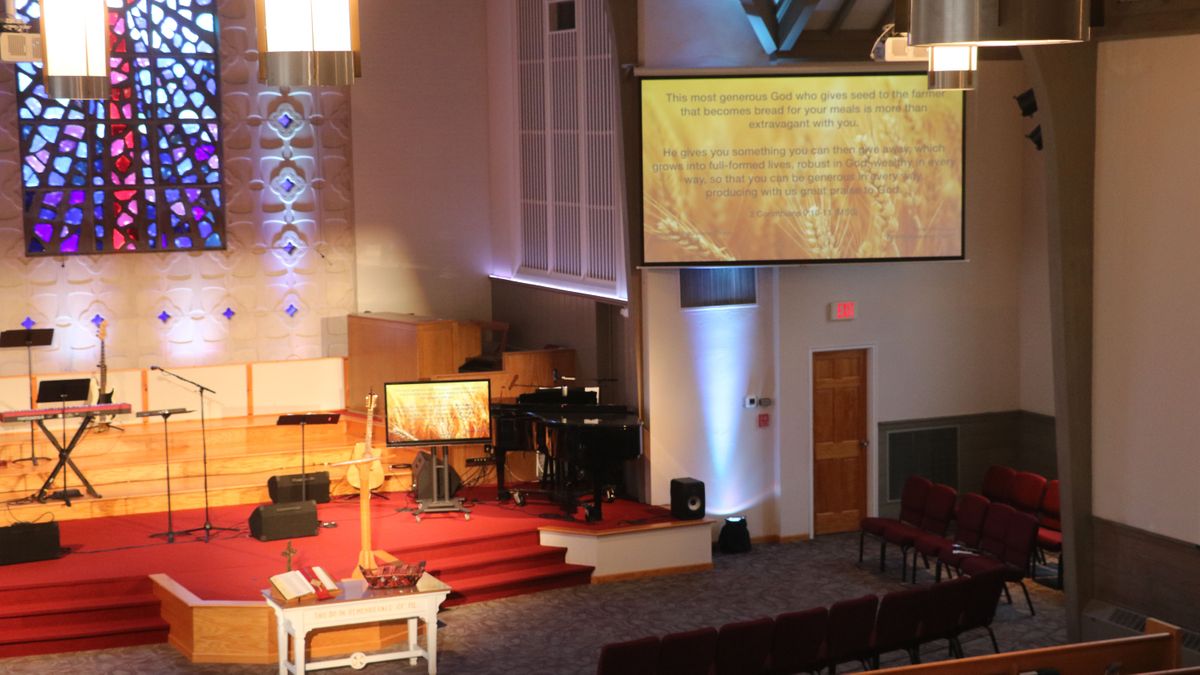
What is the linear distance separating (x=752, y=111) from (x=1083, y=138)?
2993 millimetres

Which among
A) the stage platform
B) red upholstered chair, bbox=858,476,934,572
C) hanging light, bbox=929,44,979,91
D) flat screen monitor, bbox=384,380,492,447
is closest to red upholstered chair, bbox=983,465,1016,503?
red upholstered chair, bbox=858,476,934,572

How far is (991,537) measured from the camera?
10.8 m

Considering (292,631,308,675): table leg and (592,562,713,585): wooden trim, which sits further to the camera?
(592,562,713,585): wooden trim

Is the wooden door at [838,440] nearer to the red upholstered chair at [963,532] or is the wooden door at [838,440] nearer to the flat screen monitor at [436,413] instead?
the red upholstered chair at [963,532]

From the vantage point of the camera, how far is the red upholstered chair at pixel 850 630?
8320 mm

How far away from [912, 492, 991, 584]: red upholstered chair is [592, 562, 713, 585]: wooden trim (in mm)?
1753

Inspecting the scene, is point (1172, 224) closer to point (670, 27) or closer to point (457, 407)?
point (670, 27)

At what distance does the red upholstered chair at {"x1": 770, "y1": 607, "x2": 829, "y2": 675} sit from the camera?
8.12 metres

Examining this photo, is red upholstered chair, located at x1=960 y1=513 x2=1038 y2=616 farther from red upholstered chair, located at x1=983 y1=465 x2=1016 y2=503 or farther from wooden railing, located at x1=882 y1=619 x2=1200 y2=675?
wooden railing, located at x1=882 y1=619 x2=1200 y2=675

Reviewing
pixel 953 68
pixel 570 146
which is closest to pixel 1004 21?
pixel 953 68

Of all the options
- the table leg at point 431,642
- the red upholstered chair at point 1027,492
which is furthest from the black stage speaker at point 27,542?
the red upholstered chair at point 1027,492

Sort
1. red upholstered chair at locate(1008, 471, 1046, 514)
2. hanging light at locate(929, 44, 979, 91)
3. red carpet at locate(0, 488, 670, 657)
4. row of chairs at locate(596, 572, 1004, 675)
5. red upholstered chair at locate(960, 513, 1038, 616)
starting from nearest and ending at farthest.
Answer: hanging light at locate(929, 44, 979, 91) < row of chairs at locate(596, 572, 1004, 675) < red carpet at locate(0, 488, 670, 657) < red upholstered chair at locate(960, 513, 1038, 616) < red upholstered chair at locate(1008, 471, 1046, 514)

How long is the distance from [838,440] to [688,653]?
5245mm

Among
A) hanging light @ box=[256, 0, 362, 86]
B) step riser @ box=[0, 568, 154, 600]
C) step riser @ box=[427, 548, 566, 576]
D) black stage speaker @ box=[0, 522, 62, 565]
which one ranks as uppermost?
hanging light @ box=[256, 0, 362, 86]
